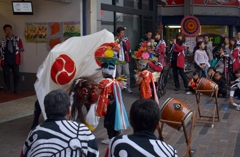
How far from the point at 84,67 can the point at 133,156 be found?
4741mm

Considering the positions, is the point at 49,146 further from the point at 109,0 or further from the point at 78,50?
the point at 109,0

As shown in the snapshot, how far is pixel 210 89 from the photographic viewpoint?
8.19 m

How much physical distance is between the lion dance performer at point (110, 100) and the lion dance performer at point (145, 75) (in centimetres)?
137

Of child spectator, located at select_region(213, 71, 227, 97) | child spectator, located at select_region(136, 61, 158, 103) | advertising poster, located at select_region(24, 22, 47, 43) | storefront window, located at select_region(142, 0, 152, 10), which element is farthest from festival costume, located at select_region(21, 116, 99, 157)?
storefront window, located at select_region(142, 0, 152, 10)

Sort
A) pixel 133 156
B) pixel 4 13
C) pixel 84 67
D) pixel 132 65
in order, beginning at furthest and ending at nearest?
pixel 132 65, pixel 4 13, pixel 84 67, pixel 133 156

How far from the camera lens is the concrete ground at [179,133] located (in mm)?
6555

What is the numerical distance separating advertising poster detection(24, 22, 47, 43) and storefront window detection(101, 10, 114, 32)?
169 centimetres

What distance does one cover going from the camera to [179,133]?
25.3 feet

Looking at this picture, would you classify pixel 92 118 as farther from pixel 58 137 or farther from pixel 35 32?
pixel 35 32

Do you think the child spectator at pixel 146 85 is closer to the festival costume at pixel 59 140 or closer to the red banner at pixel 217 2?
the festival costume at pixel 59 140

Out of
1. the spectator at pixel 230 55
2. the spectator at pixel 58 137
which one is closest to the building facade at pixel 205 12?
the spectator at pixel 230 55

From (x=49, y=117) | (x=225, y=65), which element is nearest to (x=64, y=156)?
(x=49, y=117)

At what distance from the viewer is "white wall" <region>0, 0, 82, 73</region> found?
419 inches

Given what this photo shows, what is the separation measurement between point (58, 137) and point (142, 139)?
652 millimetres
